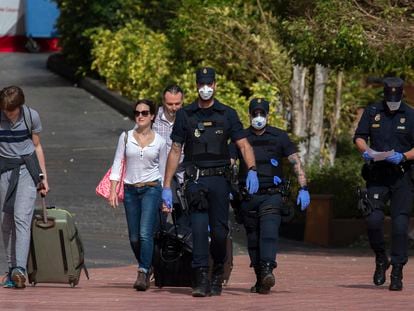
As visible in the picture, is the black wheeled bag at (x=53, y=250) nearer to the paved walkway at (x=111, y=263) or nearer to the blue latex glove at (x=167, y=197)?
the paved walkway at (x=111, y=263)

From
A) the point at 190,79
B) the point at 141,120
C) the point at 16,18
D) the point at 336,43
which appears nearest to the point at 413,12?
the point at 336,43

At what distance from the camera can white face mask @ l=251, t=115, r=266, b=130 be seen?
1155cm

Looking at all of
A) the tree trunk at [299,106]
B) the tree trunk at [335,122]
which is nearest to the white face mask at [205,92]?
the tree trunk at [299,106]

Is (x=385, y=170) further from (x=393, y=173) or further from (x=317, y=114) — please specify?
(x=317, y=114)

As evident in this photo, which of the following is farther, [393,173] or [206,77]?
[393,173]

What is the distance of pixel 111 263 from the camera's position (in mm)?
14898

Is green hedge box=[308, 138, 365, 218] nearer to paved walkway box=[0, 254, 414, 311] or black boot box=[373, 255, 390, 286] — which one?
paved walkway box=[0, 254, 414, 311]

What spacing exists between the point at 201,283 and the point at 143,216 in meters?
0.90

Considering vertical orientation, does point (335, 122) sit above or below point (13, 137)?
below

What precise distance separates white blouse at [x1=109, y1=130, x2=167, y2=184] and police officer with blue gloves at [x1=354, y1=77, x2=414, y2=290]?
164 centimetres

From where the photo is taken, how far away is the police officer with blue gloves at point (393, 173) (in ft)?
38.7

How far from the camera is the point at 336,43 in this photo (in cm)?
1526

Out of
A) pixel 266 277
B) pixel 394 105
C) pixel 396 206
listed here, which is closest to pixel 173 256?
pixel 266 277

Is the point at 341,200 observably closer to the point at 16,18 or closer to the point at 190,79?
the point at 190,79
